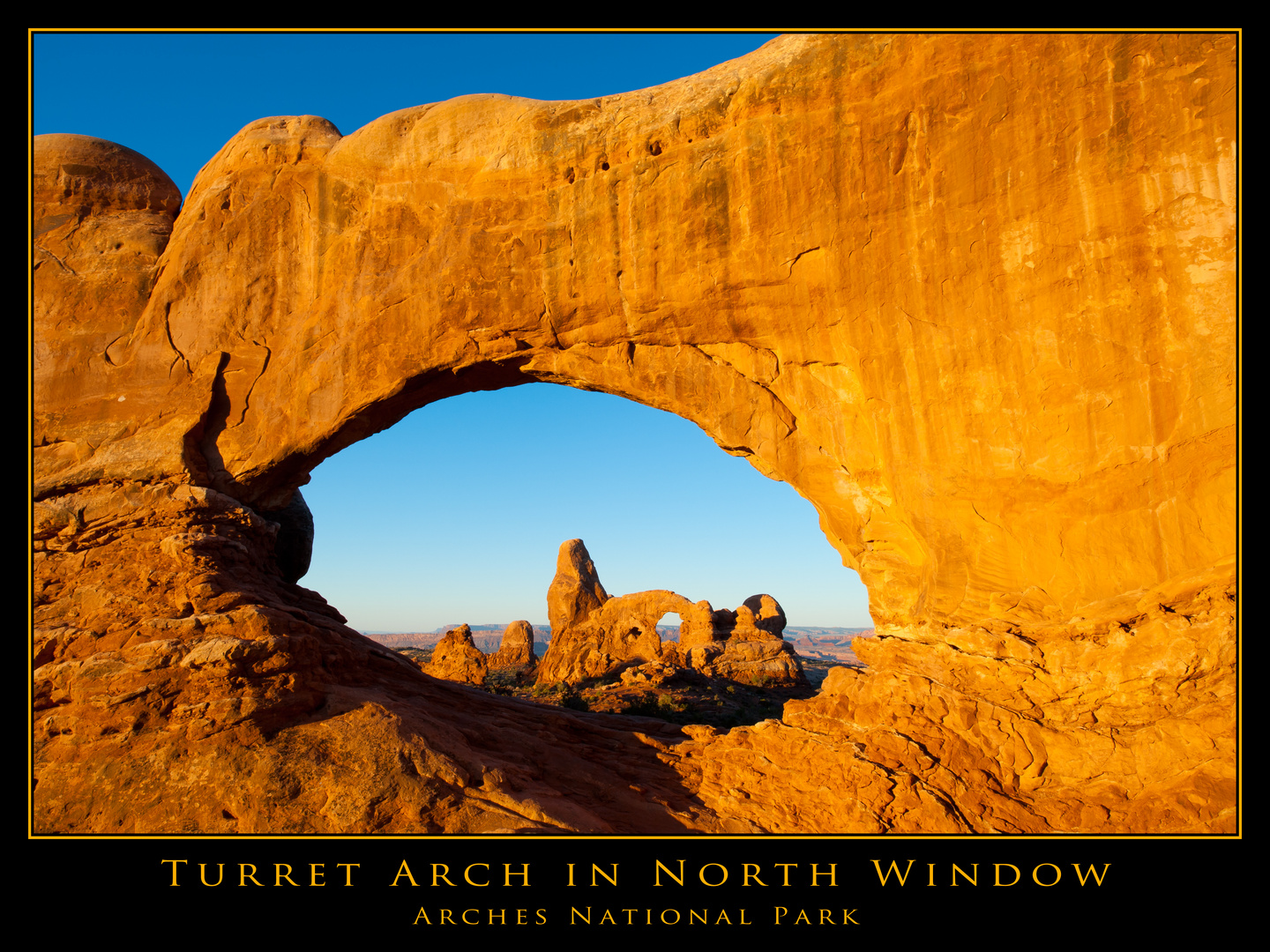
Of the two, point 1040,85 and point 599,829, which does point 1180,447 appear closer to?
point 1040,85

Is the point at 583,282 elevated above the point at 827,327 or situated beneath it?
elevated above

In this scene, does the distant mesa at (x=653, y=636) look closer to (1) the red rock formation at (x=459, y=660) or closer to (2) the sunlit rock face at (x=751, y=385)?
(1) the red rock formation at (x=459, y=660)

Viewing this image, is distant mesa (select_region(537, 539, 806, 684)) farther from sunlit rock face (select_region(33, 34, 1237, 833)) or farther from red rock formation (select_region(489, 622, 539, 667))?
sunlit rock face (select_region(33, 34, 1237, 833))

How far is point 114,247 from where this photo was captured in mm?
12445

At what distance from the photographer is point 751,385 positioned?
11016 mm

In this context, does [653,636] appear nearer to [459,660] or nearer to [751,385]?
[459,660]

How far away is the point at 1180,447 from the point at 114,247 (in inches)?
620

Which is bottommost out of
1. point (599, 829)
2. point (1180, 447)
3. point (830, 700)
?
point (599, 829)

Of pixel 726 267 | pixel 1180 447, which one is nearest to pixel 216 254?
pixel 726 267

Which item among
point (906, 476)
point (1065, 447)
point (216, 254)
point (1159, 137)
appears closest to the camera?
point (1159, 137)

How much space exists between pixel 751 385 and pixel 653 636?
2055 cm

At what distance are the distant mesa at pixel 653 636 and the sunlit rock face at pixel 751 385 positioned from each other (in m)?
15.5

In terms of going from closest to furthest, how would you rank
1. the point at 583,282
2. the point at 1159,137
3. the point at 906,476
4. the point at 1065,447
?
the point at 1159,137 < the point at 1065,447 < the point at 906,476 < the point at 583,282

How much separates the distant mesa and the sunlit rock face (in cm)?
1551
